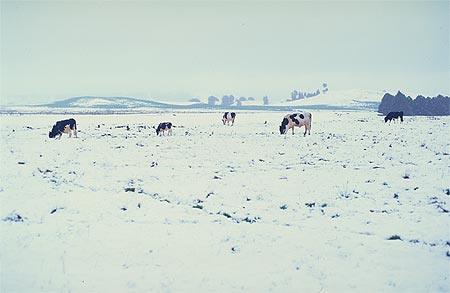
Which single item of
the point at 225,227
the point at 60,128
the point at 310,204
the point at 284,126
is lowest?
the point at 225,227

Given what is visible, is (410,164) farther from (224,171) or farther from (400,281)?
(400,281)

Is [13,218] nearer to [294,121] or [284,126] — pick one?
[284,126]

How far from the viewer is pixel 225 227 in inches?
356

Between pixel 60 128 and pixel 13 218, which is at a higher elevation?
pixel 60 128

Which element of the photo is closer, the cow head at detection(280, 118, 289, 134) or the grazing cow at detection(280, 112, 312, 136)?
the cow head at detection(280, 118, 289, 134)

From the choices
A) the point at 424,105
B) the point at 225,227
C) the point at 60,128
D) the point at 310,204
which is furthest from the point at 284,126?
the point at 424,105

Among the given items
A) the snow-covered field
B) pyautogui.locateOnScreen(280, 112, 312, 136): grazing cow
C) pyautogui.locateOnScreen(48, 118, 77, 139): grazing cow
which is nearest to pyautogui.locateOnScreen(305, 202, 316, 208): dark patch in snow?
the snow-covered field

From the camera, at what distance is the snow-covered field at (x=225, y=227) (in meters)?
6.88

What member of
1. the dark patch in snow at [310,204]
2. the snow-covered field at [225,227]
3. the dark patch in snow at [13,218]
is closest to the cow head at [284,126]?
the snow-covered field at [225,227]

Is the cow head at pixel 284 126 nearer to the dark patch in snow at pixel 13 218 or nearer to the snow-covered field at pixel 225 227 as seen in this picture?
the snow-covered field at pixel 225 227

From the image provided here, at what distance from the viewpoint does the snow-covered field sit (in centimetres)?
688

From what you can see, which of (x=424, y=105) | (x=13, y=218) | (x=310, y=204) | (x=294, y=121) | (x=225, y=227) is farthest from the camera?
(x=424, y=105)

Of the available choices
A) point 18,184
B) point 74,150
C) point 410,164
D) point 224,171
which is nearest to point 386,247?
point 224,171

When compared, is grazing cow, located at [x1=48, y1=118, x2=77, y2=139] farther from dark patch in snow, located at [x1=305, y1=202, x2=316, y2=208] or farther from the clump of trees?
the clump of trees
